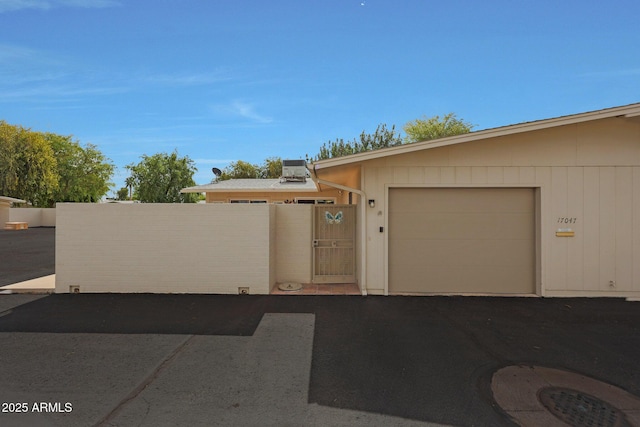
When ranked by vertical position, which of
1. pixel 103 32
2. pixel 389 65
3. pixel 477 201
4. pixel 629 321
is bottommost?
pixel 629 321

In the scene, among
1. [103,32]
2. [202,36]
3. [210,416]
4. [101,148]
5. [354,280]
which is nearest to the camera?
[210,416]

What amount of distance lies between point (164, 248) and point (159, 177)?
16721 millimetres

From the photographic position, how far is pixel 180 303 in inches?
227

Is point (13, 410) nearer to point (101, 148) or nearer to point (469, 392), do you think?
point (469, 392)

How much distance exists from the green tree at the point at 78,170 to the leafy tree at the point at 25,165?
5.56 feet

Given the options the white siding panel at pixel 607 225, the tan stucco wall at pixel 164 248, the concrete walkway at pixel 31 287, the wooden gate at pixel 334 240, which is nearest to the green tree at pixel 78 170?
the concrete walkway at pixel 31 287

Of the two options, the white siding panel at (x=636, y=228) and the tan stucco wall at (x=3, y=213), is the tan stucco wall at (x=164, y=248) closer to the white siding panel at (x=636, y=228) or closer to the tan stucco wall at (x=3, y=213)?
the white siding panel at (x=636, y=228)

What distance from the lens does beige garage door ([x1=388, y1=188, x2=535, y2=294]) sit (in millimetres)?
6336

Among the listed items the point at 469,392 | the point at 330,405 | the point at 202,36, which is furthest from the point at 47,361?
the point at 202,36

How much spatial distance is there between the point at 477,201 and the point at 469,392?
14.8 ft

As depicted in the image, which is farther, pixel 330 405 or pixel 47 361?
pixel 47 361

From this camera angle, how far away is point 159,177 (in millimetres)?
20750

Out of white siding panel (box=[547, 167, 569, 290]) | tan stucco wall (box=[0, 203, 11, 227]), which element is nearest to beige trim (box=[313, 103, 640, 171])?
white siding panel (box=[547, 167, 569, 290])

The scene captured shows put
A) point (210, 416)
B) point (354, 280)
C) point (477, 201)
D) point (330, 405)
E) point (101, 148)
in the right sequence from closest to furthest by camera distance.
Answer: point (210, 416) → point (330, 405) → point (477, 201) → point (354, 280) → point (101, 148)
